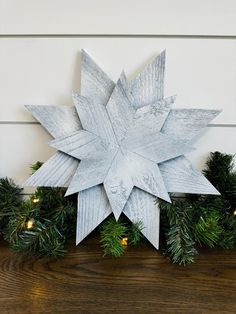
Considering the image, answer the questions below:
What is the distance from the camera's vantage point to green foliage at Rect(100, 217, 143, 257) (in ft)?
1.89

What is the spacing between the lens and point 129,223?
0.66 metres

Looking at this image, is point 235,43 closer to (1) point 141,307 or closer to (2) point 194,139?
(2) point 194,139

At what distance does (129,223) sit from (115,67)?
35cm

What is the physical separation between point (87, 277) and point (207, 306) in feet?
0.70

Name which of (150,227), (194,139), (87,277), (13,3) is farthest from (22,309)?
(13,3)

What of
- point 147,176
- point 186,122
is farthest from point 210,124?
point 147,176

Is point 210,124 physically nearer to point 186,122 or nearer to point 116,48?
point 186,122

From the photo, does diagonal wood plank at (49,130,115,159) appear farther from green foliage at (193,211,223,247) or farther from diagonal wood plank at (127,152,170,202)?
green foliage at (193,211,223,247)

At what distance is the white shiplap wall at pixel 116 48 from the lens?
599 millimetres

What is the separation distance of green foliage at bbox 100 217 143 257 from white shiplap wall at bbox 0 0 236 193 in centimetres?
24

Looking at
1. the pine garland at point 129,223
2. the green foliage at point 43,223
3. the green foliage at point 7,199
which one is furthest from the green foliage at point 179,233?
the green foliage at point 7,199

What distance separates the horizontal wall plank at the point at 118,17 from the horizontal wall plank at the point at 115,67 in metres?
0.02

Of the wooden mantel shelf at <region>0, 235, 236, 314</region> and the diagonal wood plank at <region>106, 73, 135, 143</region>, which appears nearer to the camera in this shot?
the wooden mantel shelf at <region>0, 235, 236, 314</region>

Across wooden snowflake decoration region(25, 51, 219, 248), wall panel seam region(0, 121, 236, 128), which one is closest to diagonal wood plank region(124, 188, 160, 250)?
wooden snowflake decoration region(25, 51, 219, 248)
